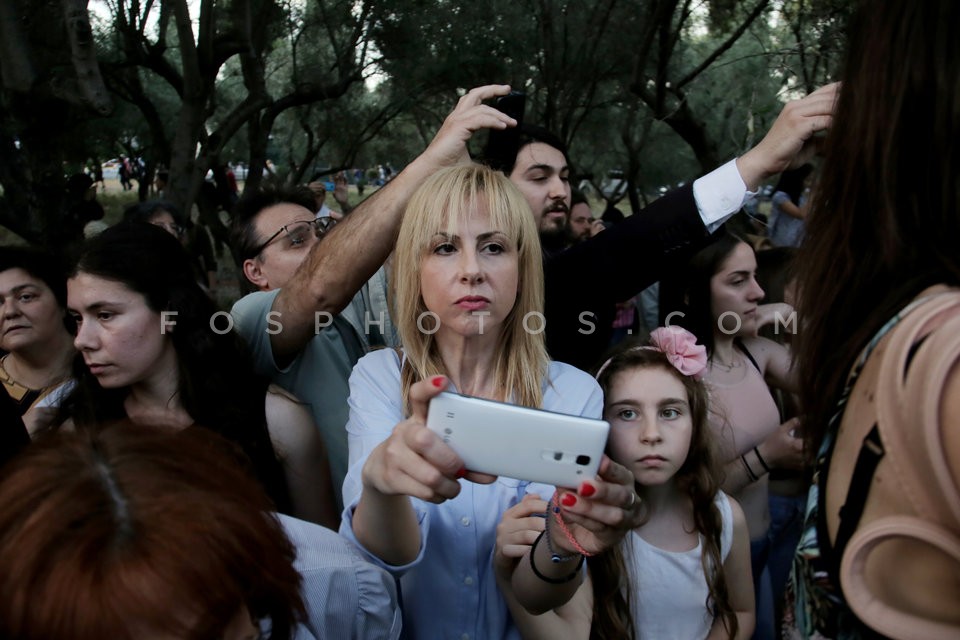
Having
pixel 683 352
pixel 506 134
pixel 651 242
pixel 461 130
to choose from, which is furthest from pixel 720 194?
pixel 461 130

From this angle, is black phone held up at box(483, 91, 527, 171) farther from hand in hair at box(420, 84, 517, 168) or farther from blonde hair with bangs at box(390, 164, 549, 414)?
blonde hair with bangs at box(390, 164, 549, 414)

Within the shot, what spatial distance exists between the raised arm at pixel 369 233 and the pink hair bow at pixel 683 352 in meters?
0.89

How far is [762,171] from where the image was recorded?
2.07 metres

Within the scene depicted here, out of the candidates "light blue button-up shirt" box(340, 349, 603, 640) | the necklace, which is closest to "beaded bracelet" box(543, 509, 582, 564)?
"light blue button-up shirt" box(340, 349, 603, 640)

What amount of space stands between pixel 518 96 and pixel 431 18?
13024 millimetres

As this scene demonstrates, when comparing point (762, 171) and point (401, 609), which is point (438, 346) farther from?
point (762, 171)

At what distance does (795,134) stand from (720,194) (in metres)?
0.37

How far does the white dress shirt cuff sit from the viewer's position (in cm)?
220

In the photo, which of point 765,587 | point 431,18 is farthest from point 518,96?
point 431,18

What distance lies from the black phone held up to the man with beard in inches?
2.1

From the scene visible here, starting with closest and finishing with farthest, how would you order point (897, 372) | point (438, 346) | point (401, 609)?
point (897, 372) → point (401, 609) → point (438, 346)

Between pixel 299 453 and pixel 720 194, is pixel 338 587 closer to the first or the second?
pixel 299 453

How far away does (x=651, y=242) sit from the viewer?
7.94 ft

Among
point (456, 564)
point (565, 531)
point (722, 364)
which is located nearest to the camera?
point (565, 531)
